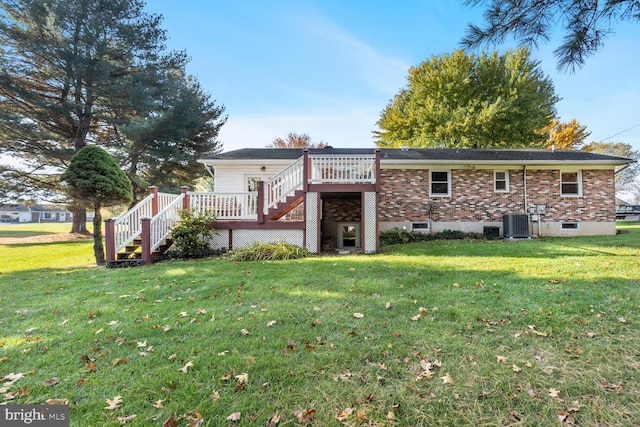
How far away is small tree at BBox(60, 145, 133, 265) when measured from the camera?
25.1ft

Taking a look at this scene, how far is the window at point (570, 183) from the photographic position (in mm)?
11953

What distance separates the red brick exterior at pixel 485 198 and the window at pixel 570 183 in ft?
0.66

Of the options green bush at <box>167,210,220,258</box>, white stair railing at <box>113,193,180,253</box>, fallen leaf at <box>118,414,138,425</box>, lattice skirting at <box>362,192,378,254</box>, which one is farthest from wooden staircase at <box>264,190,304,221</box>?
Answer: fallen leaf at <box>118,414,138,425</box>

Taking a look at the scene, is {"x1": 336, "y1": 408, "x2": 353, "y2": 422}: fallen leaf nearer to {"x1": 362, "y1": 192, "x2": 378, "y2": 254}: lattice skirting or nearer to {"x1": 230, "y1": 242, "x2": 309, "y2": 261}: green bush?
{"x1": 230, "y1": 242, "x2": 309, "y2": 261}: green bush

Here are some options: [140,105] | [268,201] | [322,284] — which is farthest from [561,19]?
[140,105]

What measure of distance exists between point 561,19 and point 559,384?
217 inches

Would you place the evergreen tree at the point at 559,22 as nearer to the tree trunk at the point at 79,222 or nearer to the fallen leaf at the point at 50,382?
the fallen leaf at the point at 50,382

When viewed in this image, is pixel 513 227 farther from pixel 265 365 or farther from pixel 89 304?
pixel 89 304

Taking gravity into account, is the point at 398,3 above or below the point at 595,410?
above

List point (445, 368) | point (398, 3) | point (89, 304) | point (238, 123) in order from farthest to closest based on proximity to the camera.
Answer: point (238, 123) < point (398, 3) < point (89, 304) < point (445, 368)

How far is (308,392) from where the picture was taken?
86.7 inches

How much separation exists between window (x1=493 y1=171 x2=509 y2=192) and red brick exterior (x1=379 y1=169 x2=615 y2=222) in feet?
0.49

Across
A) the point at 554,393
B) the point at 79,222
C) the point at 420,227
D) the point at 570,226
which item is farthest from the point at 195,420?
the point at 79,222

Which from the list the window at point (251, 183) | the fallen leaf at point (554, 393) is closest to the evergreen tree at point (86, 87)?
the window at point (251, 183)
